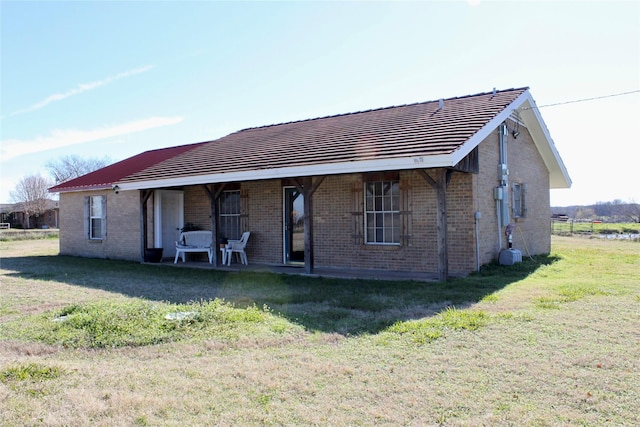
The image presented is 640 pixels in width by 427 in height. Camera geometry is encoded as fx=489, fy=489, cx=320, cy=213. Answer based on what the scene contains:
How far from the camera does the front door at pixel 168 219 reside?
15.1 m

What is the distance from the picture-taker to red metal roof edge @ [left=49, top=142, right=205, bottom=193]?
1684 centimetres

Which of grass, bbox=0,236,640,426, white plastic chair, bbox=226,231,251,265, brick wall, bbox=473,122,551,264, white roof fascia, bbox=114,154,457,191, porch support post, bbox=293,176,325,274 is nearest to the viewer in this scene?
grass, bbox=0,236,640,426

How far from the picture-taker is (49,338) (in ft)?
18.0

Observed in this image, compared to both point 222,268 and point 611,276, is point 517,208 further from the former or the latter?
point 222,268

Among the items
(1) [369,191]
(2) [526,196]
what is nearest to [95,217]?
(1) [369,191]

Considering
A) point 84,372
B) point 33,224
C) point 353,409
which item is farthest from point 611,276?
point 33,224

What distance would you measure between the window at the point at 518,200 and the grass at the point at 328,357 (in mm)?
4540

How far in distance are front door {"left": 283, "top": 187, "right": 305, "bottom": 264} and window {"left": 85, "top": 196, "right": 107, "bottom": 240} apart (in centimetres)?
714

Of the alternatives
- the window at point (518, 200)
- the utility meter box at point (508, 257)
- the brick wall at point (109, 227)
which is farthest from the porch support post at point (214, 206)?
the window at point (518, 200)

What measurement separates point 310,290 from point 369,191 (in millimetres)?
3718

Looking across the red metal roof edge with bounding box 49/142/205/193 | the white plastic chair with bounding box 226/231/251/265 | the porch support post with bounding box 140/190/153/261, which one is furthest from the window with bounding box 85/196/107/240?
the white plastic chair with bounding box 226/231/251/265

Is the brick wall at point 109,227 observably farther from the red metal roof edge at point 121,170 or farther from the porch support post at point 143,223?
the porch support post at point 143,223

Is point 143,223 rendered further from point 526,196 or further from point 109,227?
point 526,196

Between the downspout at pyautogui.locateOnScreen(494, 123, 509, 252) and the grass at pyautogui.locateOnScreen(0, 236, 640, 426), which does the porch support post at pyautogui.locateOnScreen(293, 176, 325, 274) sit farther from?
the downspout at pyautogui.locateOnScreen(494, 123, 509, 252)
